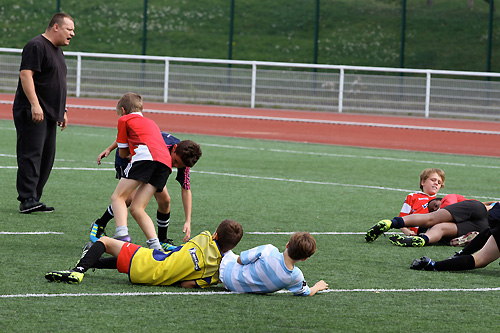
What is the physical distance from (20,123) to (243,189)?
3.37 metres

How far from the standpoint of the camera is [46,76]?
8.92 metres

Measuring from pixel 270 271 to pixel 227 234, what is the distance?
40cm

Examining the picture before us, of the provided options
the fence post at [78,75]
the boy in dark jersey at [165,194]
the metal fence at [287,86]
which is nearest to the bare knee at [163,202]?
the boy in dark jersey at [165,194]

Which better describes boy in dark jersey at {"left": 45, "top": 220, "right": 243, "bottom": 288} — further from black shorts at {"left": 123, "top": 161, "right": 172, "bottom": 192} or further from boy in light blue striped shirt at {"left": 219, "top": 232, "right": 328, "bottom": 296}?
black shorts at {"left": 123, "top": 161, "right": 172, "bottom": 192}

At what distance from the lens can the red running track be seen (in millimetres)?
18547

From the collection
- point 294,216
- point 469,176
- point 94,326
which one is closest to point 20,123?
point 294,216

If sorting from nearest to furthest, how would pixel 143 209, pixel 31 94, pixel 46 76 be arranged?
pixel 143 209
pixel 31 94
pixel 46 76

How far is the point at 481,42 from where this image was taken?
3259 centimetres

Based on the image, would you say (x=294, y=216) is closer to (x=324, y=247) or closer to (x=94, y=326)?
(x=324, y=247)

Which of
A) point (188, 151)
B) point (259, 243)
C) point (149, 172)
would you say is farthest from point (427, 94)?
point (149, 172)

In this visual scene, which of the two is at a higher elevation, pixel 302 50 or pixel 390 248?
pixel 302 50

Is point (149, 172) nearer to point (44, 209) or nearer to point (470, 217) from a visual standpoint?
point (44, 209)

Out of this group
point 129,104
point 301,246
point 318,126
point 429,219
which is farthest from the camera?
point 318,126

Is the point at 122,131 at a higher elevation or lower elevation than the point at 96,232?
higher
